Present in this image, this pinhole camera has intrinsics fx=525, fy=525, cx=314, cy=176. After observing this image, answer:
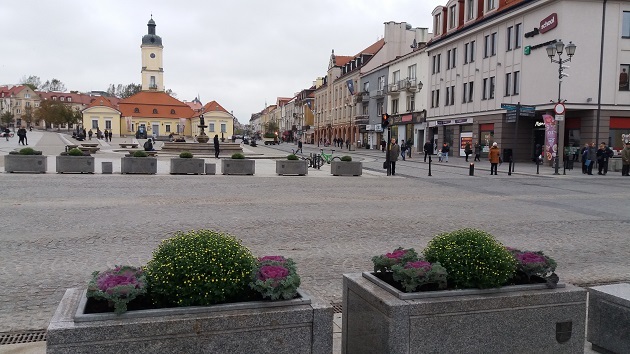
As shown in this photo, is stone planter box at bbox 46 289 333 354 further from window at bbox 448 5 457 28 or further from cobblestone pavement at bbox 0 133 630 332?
window at bbox 448 5 457 28

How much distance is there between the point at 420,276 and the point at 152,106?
106m

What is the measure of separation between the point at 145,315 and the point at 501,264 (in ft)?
7.66

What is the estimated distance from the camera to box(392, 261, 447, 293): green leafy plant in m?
3.46

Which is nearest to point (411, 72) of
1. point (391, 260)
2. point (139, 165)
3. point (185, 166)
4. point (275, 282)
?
point (185, 166)

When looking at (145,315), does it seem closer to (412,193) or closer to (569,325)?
(569,325)

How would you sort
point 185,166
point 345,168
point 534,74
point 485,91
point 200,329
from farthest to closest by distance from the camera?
point 485,91 → point 534,74 → point 345,168 → point 185,166 → point 200,329

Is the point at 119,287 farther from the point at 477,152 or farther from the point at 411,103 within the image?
the point at 411,103

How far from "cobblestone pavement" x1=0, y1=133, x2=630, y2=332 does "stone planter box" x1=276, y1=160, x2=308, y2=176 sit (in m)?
3.91

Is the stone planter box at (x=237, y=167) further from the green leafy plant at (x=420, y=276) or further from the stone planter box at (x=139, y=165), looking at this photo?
the green leafy plant at (x=420, y=276)

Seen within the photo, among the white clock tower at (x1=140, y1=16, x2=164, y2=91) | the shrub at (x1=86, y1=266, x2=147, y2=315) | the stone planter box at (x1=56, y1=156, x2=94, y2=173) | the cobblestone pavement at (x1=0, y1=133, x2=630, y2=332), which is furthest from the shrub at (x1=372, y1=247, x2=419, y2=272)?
the white clock tower at (x1=140, y1=16, x2=164, y2=91)

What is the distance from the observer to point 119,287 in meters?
3.01

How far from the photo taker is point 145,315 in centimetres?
301

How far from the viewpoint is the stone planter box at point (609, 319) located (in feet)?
13.0

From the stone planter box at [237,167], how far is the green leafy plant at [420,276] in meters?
19.8
